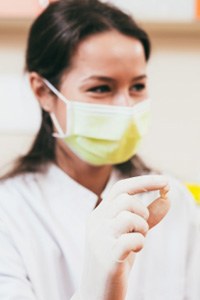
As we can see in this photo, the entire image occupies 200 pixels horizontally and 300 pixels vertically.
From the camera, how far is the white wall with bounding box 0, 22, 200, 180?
4.73 ft

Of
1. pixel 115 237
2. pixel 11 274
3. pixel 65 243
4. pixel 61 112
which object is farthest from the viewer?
pixel 61 112

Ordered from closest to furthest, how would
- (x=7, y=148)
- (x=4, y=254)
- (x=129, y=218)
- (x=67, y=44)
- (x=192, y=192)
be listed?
(x=129, y=218)
(x=4, y=254)
(x=67, y=44)
(x=192, y=192)
(x=7, y=148)

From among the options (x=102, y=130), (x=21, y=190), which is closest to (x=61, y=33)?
(x=102, y=130)

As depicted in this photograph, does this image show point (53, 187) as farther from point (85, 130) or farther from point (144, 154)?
point (144, 154)

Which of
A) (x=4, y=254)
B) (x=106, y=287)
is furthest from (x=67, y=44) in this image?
(x=106, y=287)

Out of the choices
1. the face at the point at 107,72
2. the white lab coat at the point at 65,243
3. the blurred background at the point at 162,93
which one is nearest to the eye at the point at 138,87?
the face at the point at 107,72

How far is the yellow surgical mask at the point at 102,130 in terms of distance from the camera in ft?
3.48

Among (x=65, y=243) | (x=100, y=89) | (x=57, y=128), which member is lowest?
(x=65, y=243)

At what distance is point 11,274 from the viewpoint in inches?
35.4

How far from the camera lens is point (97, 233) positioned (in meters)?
0.70

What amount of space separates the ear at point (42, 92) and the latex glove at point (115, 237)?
457mm

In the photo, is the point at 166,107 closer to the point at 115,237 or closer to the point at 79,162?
the point at 79,162

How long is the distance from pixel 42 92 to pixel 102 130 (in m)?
0.17

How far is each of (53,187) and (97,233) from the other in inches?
16.0
